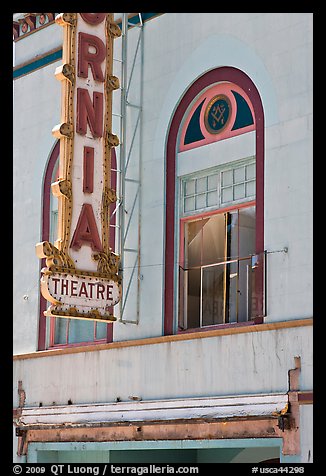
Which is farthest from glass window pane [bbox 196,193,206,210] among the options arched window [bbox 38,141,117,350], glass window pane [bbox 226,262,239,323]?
arched window [bbox 38,141,117,350]

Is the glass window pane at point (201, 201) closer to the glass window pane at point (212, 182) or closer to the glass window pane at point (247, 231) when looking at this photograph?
the glass window pane at point (212, 182)

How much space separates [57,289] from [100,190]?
182cm

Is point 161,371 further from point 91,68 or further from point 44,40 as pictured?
point 44,40

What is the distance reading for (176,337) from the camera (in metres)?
16.8

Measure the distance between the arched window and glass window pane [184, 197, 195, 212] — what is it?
4.21ft

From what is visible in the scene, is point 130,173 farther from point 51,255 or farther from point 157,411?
point 157,411

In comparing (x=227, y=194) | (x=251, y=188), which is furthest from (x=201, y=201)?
(x=251, y=188)

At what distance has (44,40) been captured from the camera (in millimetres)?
21234

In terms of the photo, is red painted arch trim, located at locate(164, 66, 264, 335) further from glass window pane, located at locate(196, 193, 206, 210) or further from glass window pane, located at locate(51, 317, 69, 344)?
glass window pane, located at locate(51, 317, 69, 344)

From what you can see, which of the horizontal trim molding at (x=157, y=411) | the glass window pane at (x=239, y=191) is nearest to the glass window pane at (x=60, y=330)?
the horizontal trim molding at (x=157, y=411)

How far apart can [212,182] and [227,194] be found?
45cm

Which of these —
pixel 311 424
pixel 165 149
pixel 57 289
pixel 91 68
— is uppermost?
pixel 91 68

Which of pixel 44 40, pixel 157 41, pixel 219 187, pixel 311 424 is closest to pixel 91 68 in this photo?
pixel 157 41

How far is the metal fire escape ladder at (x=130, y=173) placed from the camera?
58.6 ft
